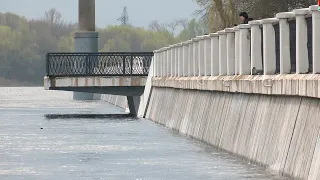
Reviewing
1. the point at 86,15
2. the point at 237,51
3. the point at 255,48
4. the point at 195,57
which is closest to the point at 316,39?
the point at 255,48

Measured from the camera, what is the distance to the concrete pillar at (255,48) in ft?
100

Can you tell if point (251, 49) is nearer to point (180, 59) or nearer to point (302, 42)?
point (302, 42)

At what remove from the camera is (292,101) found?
967 inches

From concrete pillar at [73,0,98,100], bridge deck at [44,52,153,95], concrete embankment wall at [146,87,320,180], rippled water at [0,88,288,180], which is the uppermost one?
concrete pillar at [73,0,98,100]

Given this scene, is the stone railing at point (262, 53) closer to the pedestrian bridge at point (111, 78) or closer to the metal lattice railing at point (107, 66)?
the pedestrian bridge at point (111, 78)

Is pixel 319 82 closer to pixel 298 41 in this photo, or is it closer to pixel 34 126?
pixel 298 41

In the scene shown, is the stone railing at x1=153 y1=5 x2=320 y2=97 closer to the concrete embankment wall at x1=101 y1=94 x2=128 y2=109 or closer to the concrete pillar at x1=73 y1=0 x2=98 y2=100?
the concrete embankment wall at x1=101 y1=94 x2=128 y2=109

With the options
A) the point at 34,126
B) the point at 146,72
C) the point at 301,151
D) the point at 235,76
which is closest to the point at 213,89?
the point at 235,76

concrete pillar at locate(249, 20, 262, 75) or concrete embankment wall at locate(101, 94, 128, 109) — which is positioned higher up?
concrete pillar at locate(249, 20, 262, 75)

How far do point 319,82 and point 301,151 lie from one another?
170cm

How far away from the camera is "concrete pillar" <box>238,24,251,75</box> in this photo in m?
32.5

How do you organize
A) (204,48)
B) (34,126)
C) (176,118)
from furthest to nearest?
(34,126)
(176,118)
(204,48)

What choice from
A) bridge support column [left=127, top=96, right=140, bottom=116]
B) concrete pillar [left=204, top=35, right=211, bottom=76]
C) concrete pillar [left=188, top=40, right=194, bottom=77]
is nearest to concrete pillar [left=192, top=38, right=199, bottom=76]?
concrete pillar [left=188, top=40, right=194, bottom=77]

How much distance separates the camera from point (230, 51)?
3612 centimetres
